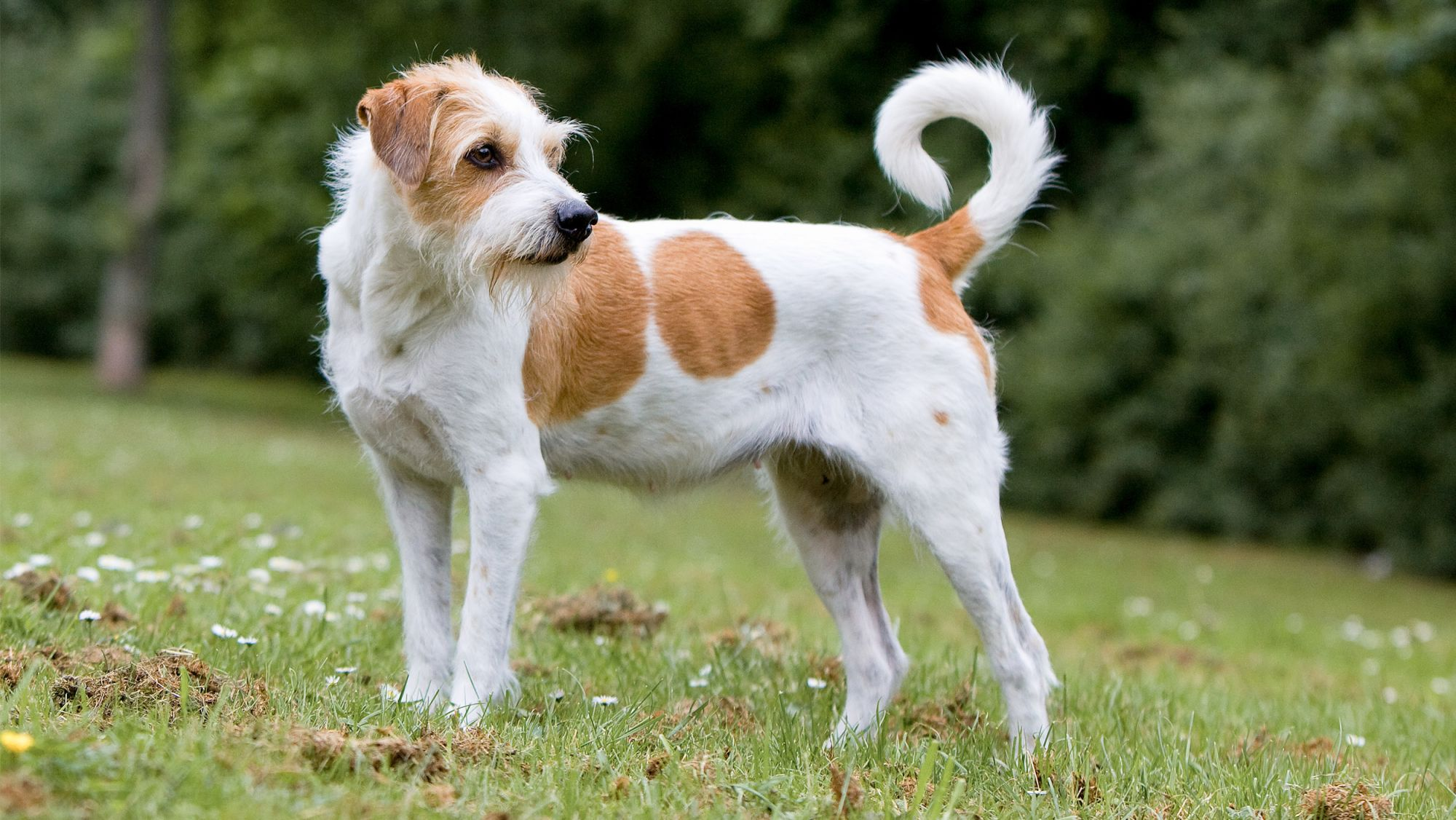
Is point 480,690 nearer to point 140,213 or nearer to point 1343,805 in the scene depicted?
point 1343,805

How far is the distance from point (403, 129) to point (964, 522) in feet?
6.73

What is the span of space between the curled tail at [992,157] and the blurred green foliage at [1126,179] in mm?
5468

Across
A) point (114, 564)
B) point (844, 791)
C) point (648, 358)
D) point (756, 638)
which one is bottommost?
point (756, 638)

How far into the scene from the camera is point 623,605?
18.9ft

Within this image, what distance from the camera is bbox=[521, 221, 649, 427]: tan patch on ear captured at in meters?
4.09

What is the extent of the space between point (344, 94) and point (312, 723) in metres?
19.4

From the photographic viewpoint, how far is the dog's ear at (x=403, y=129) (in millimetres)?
3840

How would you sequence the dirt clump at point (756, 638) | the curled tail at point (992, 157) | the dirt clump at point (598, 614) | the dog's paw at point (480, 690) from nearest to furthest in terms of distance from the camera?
the dog's paw at point (480, 690) < the curled tail at point (992, 157) < the dirt clump at point (756, 638) < the dirt clump at point (598, 614)

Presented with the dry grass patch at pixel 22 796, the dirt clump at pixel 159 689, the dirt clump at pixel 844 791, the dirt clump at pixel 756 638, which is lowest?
the dirt clump at pixel 756 638

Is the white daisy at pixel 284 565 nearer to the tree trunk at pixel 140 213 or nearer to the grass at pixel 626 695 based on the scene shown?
the grass at pixel 626 695

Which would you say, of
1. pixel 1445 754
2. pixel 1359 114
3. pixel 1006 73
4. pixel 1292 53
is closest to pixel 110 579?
pixel 1006 73

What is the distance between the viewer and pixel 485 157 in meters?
3.94

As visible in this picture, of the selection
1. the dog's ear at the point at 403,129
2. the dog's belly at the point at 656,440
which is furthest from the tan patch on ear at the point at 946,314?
the dog's ear at the point at 403,129

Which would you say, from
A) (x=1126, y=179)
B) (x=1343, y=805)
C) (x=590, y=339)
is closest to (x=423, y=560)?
(x=590, y=339)
